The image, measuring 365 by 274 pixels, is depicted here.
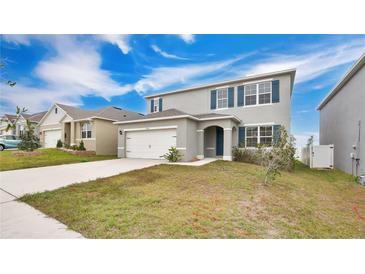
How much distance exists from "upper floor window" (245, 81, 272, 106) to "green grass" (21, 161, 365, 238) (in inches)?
250

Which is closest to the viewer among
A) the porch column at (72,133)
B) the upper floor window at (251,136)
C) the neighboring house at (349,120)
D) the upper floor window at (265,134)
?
the neighboring house at (349,120)

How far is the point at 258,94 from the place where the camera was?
10.6 meters

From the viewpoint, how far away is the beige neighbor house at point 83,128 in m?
14.4

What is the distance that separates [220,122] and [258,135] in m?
2.57

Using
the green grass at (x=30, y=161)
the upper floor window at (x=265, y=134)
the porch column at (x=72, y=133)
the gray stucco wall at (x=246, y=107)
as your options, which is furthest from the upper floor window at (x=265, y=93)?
the porch column at (x=72, y=133)

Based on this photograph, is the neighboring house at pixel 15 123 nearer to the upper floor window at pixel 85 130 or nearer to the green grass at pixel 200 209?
the green grass at pixel 200 209

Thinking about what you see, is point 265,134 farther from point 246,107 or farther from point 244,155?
point 246,107

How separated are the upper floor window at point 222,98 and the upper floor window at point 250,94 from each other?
4.31 feet

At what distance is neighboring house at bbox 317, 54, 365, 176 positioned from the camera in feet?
24.5

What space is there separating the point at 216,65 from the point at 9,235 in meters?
7.40

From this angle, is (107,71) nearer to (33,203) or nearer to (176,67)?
(176,67)

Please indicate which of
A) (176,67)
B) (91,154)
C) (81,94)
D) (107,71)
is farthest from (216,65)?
(91,154)

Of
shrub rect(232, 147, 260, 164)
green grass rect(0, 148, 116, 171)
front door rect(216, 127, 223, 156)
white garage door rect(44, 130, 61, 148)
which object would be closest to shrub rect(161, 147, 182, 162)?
front door rect(216, 127, 223, 156)

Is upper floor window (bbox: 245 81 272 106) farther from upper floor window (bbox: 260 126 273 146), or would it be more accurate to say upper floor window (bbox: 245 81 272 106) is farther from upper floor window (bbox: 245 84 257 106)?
upper floor window (bbox: 260 126 273 146)
